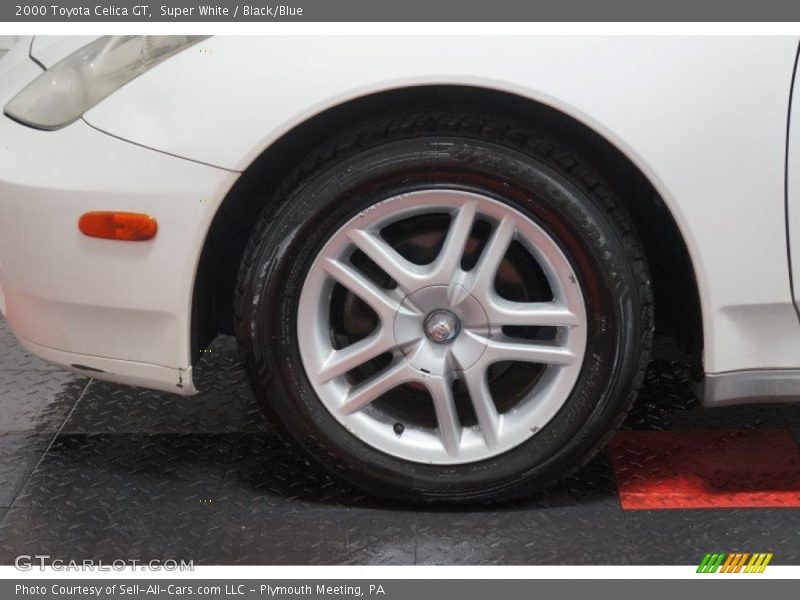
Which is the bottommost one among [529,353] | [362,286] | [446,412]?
[446,412]

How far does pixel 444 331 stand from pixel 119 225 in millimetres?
612

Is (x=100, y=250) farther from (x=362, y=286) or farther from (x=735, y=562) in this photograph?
(x=735, y=562)

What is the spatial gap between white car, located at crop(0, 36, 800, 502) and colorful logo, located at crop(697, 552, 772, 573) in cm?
28

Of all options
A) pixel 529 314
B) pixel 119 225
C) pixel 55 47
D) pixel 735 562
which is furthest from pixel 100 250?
pixel 735 562

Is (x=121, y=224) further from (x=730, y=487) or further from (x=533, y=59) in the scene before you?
(x=730, y=487)

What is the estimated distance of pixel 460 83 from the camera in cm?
180

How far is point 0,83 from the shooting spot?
214cm

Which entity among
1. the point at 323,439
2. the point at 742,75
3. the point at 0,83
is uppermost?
the point at 742,75

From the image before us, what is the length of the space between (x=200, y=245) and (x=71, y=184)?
246 mm

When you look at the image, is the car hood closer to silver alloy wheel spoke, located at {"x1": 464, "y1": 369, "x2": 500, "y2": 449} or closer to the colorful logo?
silver alloy wheel spoke, located at {"x1": 464, "y1": 369, "x2": 500, "y2": 449}

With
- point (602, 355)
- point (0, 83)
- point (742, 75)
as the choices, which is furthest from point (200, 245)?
point (742, 75)

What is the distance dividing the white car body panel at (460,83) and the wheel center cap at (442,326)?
1.43ft

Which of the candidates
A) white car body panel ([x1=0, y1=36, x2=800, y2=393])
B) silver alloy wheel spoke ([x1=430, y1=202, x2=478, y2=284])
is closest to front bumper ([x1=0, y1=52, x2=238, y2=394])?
white car body panel ([x1=0, y1=36, x2=800, y2=393])

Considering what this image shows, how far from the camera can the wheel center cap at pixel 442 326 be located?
2.02 m
